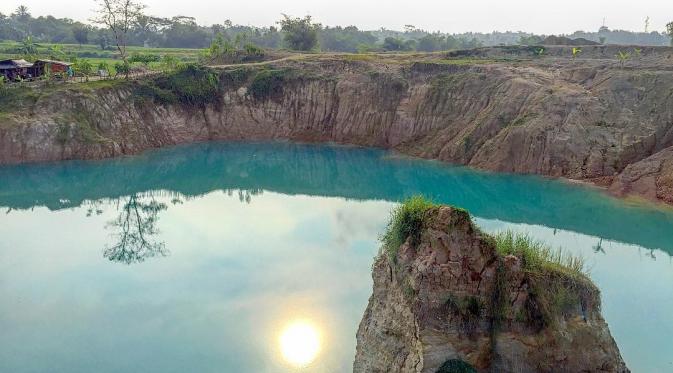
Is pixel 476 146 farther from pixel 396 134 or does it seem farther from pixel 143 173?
pixel 143 173

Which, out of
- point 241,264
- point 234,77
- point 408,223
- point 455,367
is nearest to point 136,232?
point 241,264

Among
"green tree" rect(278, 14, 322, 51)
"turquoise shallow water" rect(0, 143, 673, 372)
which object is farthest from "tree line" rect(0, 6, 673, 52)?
"turquoise shallow water" rect(0, 143, 673, 372)

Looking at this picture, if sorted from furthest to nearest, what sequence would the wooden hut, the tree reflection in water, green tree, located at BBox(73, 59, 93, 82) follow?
1. green tree, located at BBox(73, 59, 93, 82)
2. the wooden hut
3. the tree reflection in water

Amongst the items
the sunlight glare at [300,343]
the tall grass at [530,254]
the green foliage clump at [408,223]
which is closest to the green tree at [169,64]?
the sunlight glare at [300,343]

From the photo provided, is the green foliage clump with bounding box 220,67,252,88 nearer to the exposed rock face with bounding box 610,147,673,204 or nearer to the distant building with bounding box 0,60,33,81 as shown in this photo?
the distant building with bounding box 0,60,33,81

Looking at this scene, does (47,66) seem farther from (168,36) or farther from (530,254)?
(168,36)

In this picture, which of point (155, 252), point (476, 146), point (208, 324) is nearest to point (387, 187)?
point (476, 146)
